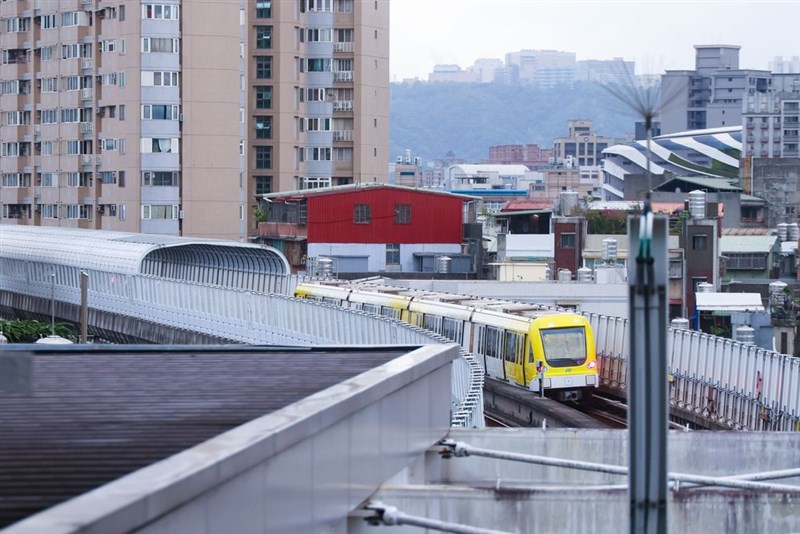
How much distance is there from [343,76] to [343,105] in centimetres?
170

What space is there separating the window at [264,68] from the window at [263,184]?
5.64 m

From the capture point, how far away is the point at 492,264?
2361 inches

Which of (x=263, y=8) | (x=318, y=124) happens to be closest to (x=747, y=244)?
(x=318, y=124)

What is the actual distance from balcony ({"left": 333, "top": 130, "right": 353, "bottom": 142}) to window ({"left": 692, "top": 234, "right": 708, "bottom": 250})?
38184 millimetres

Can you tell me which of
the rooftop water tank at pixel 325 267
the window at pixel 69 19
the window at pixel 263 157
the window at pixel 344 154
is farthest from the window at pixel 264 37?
the rooftop water tank at pixel 325 267

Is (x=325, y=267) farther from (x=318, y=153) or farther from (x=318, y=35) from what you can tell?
(x=318, y=35)

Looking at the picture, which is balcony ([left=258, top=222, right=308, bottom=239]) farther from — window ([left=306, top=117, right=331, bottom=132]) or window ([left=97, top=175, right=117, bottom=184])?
window ([left=306, top=117, right=331, bottom=132])

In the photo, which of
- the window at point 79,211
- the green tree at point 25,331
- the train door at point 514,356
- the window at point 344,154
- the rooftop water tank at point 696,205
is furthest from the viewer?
the window at point 344,154

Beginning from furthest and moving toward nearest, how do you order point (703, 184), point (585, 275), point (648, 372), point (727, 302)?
point (703, 184)
point (585, 275)
point (727, 302)
point (648, 372)

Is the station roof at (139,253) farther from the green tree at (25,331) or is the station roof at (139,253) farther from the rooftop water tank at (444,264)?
the rooftop water tank at (444,264)

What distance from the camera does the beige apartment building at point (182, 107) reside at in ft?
224

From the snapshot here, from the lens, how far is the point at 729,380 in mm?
29891

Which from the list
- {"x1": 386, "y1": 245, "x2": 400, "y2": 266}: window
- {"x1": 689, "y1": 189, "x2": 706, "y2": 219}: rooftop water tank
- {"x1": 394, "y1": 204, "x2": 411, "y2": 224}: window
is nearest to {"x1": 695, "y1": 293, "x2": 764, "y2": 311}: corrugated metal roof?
{"x1": 689, "y1": 189, "x2": 706, "y2": 219}: rooftop water tank

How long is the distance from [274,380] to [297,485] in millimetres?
2609
